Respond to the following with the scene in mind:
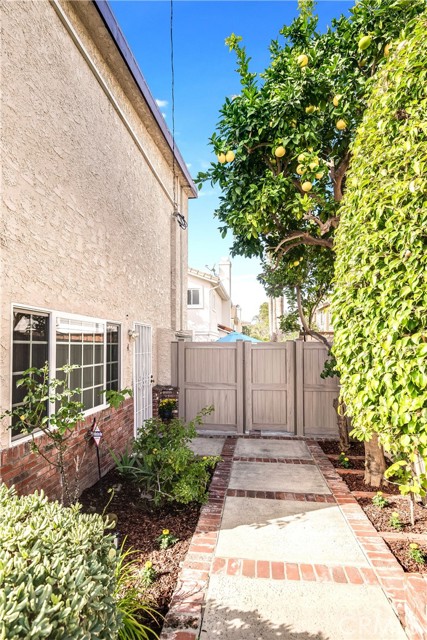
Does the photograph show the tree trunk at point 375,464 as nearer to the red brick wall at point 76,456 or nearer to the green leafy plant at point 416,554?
the green leafy plant at point 416,554

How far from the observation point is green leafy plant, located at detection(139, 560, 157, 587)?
2962 millimetres

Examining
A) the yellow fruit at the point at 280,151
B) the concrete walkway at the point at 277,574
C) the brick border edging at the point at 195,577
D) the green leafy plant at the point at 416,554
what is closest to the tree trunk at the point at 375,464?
the concrete walkway at the point at 277,574

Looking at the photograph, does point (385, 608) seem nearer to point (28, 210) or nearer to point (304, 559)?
point (304, 559)

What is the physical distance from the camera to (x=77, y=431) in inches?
180

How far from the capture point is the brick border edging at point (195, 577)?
250cm

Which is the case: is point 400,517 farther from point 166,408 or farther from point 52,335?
point 166,408

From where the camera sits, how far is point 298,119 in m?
5.25

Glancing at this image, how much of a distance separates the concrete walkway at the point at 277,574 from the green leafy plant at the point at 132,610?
180 mm

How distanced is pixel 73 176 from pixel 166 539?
458 cm

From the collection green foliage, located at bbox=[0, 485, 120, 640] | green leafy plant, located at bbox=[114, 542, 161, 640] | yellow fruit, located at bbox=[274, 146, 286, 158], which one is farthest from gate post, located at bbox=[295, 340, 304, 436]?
green foliage, located at bbox=[0, 485, 120, 640]

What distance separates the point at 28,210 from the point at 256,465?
5.22 m

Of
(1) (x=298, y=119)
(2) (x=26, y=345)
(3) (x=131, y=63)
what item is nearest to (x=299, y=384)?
(1) (x=298, y=119)

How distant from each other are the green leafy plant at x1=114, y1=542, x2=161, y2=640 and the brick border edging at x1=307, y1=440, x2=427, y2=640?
1759 mm

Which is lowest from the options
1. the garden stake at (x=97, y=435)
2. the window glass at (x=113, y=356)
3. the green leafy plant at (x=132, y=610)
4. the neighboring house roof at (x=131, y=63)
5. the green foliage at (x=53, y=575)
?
the green leafy plant at (x=132, y=610)
